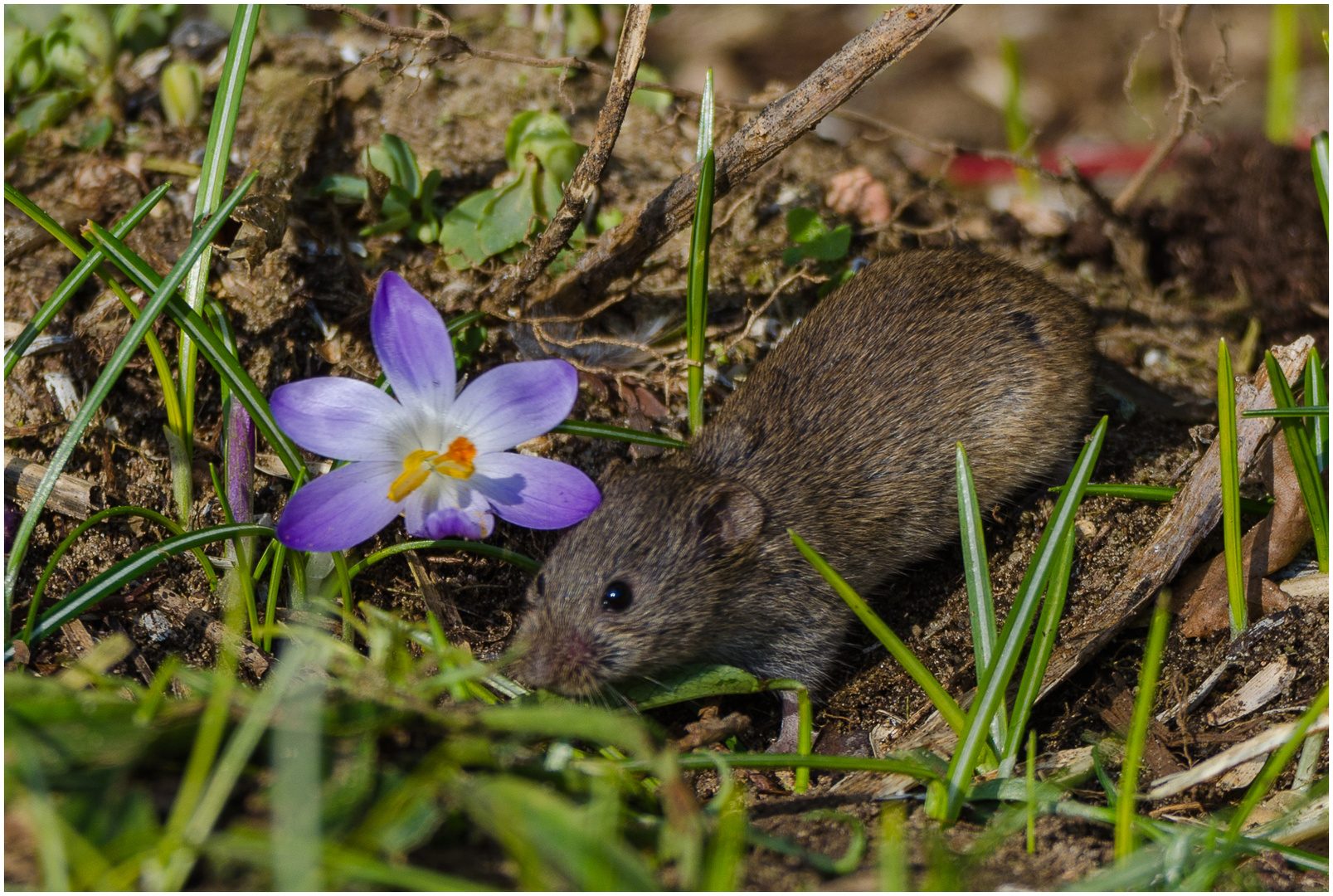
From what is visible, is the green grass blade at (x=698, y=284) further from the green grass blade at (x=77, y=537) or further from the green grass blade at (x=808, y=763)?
the green grass blade at (x=77, y=537)

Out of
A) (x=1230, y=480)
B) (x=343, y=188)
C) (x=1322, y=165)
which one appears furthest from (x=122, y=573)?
(x=1322, y=165)

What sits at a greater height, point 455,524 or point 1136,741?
point 455,524

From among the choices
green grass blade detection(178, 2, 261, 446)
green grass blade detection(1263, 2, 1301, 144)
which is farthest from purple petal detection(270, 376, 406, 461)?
green grass blade detection(1263, 2, 1301, 144)

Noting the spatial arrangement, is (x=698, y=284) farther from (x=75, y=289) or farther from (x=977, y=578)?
(x=75, y=289)

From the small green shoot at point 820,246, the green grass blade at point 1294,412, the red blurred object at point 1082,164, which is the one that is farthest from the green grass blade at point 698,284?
the red blurred object at point 1082,164

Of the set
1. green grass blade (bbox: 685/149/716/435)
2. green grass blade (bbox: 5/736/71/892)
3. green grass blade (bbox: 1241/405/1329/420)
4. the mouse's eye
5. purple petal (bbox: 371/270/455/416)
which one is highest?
green grass blade (bbox: 685/149/716/435)

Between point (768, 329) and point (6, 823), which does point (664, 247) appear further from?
point (6, 823)

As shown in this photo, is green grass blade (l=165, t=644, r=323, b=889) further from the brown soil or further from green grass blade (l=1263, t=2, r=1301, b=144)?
green grass blade (l=1263, t=2, r=1301, b=144)
